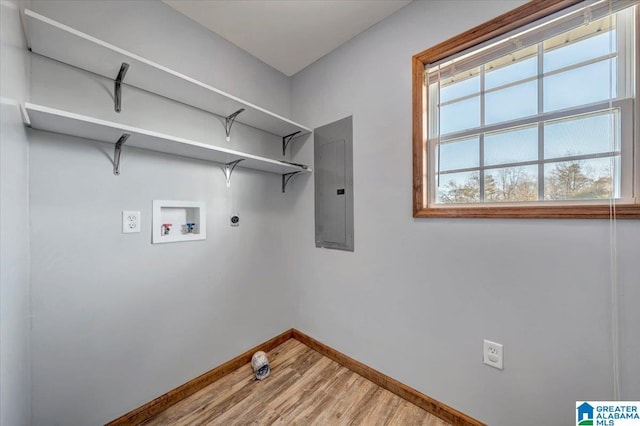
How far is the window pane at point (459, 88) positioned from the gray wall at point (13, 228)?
1914 millimetres

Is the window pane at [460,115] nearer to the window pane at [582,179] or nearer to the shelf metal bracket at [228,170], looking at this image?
the window pane at [582,179]

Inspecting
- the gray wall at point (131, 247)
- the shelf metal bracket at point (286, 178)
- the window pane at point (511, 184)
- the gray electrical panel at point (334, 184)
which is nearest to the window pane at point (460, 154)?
the window pane at point (511, 184)

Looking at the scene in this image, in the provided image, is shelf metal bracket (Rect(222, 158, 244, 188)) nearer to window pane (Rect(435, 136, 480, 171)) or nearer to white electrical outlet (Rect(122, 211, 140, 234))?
white electrical outlet (Rect(122, 211, 140, 234))

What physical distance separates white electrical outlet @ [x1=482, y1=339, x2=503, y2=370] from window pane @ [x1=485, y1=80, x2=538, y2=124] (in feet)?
3.89

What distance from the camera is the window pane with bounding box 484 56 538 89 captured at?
1204 mm

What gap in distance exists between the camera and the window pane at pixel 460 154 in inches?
54.4

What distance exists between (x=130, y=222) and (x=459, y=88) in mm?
2095

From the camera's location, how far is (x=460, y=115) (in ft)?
4.70

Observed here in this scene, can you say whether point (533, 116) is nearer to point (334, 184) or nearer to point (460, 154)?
point (460, 154)

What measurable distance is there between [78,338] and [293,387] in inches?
50.6

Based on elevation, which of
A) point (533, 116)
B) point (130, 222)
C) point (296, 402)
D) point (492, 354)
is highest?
point (533, 116)

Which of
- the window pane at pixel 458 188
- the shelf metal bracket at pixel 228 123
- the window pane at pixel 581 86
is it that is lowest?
the window pane at pixel 458 188

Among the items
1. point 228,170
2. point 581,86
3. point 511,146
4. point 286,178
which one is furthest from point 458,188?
point 228,170

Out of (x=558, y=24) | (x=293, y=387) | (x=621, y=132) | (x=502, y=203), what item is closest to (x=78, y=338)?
(x=293, y=387)
